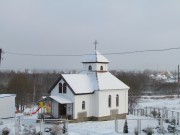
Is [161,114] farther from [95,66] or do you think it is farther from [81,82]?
[81,82]

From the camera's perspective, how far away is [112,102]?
34.5 m

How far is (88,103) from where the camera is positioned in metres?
32.9

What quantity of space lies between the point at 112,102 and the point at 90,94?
9.53 ft

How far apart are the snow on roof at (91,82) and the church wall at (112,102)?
1.71ft

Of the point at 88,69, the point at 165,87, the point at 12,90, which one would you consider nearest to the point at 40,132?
the point at 88,69

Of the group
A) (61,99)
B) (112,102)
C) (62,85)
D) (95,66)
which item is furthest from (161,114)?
(61,99)

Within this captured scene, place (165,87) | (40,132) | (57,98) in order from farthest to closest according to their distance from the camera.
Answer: (165,87)
(57,98)
(40,132)

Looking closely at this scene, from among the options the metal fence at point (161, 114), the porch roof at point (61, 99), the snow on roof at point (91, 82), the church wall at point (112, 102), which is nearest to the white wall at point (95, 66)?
the snow on roof at point (91, 82)

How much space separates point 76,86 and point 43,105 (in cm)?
554

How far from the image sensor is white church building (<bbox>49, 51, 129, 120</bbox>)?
31.8 m

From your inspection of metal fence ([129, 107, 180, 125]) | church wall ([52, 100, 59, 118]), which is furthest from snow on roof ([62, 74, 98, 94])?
metal fence ([129, 107, 180, 125])

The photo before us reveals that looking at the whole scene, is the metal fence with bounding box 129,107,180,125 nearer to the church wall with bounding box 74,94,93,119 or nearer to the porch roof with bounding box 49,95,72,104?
the church wall with bounding box 74,94,93,119

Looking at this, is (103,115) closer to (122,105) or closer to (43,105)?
(122,105)

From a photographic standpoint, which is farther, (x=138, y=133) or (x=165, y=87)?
(x=165, y=87)
